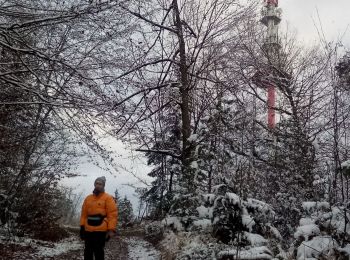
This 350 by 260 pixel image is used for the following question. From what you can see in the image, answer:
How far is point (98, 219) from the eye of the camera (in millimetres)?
7203

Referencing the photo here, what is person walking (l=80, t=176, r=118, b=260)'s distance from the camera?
7.20 m

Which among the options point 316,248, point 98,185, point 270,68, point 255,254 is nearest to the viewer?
point 316,248

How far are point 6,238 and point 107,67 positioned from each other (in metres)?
7.51

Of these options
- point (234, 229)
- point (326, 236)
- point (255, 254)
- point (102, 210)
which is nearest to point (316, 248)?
point (326, 236)

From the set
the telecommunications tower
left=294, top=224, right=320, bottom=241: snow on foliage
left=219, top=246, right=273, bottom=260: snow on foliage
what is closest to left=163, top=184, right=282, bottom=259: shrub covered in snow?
left=219, top=246, right=273, bottom=260: snow on foliage

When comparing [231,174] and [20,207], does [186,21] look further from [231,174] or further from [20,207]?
[20,207]

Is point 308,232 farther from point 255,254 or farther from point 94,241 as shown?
point 94,241

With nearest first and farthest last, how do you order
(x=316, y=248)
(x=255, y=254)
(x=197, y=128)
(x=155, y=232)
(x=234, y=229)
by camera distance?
(x=316, y=248)
(x=255, y=254)
(x=234, y=229)
(x=197, y=128)
(x=155, y=232)

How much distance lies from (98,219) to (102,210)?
16 centimetres

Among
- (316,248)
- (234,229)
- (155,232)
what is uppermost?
(234,229)

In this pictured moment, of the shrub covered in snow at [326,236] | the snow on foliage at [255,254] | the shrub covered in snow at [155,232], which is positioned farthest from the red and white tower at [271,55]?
the shrub covered in snow at [326,236]

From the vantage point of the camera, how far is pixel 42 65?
786 cm

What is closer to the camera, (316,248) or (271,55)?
(316,248)

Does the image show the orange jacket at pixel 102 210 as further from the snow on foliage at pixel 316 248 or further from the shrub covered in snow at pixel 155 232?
the shrub covered in snow at pixel 155 232
